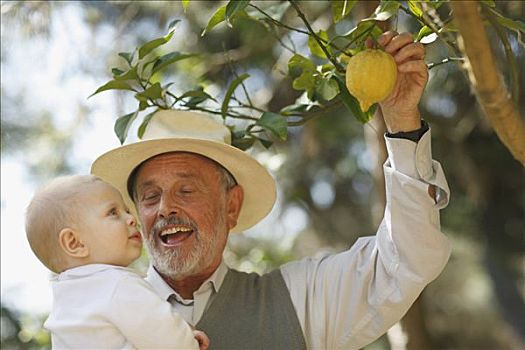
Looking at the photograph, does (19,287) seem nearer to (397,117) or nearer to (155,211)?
(155,211)

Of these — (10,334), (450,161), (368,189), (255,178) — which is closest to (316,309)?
(255,178)

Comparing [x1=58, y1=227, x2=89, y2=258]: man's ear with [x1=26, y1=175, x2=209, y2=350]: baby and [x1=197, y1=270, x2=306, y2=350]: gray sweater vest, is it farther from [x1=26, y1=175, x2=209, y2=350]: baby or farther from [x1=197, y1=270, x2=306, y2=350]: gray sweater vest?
[x1=197, y1=270, x2=306, y2=350]: gray sweater vest

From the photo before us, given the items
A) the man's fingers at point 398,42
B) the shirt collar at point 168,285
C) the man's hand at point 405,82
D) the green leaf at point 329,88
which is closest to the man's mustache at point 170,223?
the shirt collar at point 168,285

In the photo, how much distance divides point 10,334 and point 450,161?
3064 millimetres

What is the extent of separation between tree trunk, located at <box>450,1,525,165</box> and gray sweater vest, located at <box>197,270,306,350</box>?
969 mm

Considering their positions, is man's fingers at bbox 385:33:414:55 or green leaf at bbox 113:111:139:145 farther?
green leaf at bbox 113:111:139:145

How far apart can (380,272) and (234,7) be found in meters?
0.82

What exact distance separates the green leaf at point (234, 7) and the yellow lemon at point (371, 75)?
0.27 m

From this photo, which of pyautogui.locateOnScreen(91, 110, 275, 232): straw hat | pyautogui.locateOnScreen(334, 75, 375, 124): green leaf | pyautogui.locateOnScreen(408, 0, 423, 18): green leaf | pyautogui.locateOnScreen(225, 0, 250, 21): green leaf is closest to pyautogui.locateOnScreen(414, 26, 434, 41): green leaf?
pyautogui.locateOnScreen(408, 0, 423, 18): green leaf

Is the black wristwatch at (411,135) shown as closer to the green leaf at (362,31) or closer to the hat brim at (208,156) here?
the green leaf at (362,31)

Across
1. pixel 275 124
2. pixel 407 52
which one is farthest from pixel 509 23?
pixel 275 124

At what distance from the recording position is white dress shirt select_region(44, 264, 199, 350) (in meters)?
2.32

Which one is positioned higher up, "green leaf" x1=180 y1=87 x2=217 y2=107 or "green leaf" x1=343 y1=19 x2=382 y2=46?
"green leaf" x1=343 y1=19 x2=382 y2=46

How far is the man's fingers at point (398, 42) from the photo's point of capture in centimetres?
224
